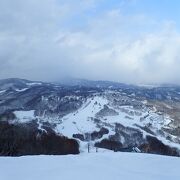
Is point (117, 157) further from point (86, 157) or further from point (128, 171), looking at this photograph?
point (128, 171)

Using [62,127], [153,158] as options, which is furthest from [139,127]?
[153,158]

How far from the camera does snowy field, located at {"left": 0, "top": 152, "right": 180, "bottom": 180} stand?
14508mm

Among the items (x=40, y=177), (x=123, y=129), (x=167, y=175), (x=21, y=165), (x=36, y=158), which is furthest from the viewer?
(x=123, y=129)

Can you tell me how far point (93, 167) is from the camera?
16203 mm

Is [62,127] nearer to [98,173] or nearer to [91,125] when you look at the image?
[91,125]

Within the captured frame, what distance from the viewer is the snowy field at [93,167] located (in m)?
14.5

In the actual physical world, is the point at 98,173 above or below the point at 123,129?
above

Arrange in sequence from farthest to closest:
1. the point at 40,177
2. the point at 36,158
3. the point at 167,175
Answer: the point at 36,158 < the point at 167,175 < the point at 40,177

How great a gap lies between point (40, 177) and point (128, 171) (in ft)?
11.7

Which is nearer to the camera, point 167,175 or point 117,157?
point 167,175

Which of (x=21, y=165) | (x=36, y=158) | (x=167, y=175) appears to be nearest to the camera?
Answer: (x=167, y=175)

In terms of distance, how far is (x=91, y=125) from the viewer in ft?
640

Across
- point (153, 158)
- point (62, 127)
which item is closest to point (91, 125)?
point (62, 127)

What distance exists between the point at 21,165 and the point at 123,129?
564ft
